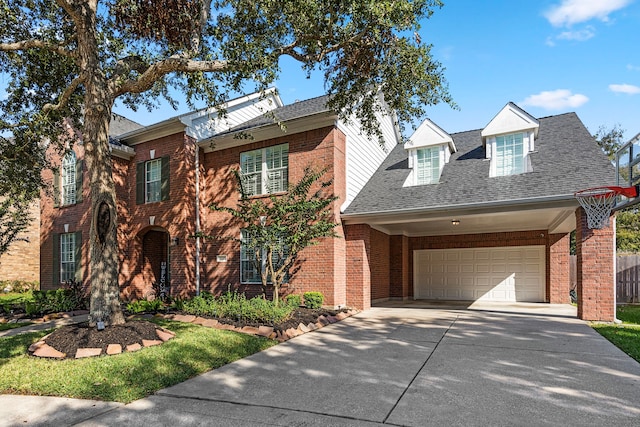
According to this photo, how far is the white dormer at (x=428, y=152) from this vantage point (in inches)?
518

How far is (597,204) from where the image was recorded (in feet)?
30.5

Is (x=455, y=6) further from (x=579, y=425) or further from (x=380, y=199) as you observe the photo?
(x=579, y=425)

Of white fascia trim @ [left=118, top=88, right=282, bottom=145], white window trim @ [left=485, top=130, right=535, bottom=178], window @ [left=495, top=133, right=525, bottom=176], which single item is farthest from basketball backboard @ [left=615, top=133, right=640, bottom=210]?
white fascia trim @ [left=118, top=88, right=282, bottom=145]

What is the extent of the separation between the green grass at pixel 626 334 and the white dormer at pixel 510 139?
15.6 ft

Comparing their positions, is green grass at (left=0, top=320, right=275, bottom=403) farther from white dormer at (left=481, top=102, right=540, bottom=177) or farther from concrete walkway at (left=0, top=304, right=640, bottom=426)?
white dormer at (left=481, top=102, right=540, bottom=177)

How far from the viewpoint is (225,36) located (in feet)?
31.1

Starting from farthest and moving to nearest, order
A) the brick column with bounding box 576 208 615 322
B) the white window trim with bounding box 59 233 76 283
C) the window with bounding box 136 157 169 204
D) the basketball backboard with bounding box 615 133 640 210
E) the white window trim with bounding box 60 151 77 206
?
the white window trim with bounding box 60 151 77 206 < the white window trim with bounding box 59 233 76 283 < the window with bounding box 136 157 169 204 < the brick column with bounding box 576 208 615 322 < the basketball backboard with bounding box 615 133 640 210

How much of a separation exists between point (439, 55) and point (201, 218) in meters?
9.32

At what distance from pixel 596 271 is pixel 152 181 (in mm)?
14205

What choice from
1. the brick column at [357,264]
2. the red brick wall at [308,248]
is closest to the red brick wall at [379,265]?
the brick column at [357,264]

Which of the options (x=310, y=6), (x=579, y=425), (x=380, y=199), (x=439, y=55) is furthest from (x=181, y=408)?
(x=380, y=199)

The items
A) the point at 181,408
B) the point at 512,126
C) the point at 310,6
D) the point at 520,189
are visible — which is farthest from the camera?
the point at 512,126

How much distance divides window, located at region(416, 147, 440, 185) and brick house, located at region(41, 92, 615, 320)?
0.06 m

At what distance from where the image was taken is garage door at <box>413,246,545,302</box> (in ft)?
49.1
